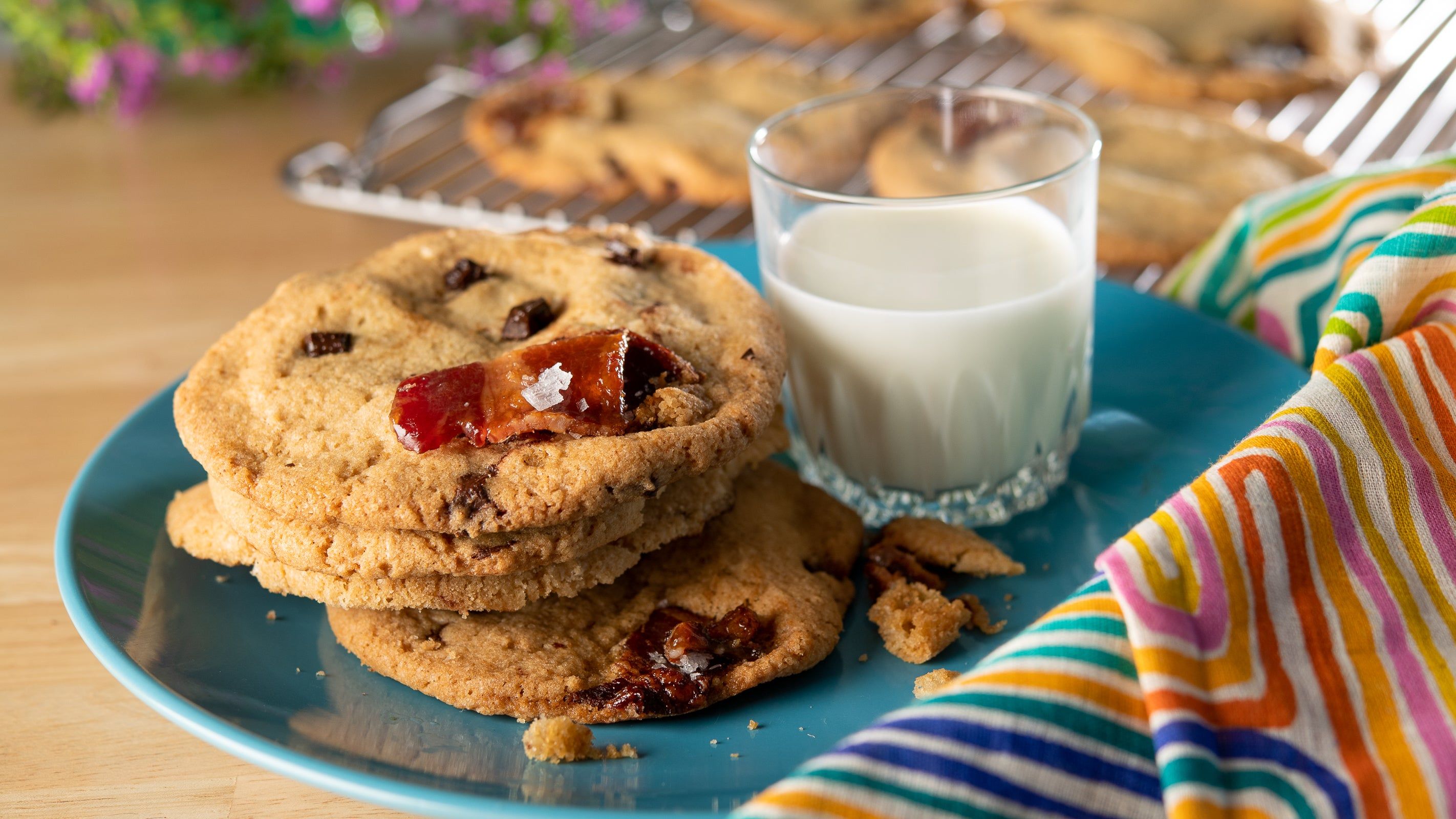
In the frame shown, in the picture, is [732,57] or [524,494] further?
[732,57]

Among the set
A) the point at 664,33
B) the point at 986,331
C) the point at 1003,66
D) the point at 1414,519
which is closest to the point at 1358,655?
the point at 1414,519

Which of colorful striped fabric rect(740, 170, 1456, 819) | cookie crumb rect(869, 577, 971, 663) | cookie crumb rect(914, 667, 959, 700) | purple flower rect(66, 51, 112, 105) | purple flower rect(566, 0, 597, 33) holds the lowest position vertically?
purple flower rect(566, 0, 597, 33)

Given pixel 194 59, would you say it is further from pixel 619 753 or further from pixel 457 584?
pixel 619 753

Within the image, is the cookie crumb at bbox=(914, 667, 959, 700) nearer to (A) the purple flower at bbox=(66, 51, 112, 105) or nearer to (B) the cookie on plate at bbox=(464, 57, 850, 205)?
(B) the cookie on plate at bbox=(464, 57, 850, 205)

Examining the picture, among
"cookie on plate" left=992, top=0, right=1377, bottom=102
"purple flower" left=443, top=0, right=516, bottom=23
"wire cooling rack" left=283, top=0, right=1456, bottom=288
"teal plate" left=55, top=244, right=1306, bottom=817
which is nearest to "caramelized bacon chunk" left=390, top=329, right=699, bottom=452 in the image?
"teal plate" left=55, top=244, right=1306, bottom=817

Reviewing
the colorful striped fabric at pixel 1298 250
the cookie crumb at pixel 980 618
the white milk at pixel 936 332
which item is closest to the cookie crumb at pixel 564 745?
the cookie crumb at pixel 980 618

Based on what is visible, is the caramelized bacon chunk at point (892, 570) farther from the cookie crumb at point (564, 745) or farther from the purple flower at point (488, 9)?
the purple flower at point (488, 9)

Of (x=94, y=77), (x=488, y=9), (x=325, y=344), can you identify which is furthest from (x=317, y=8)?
(x=325, y=344)
